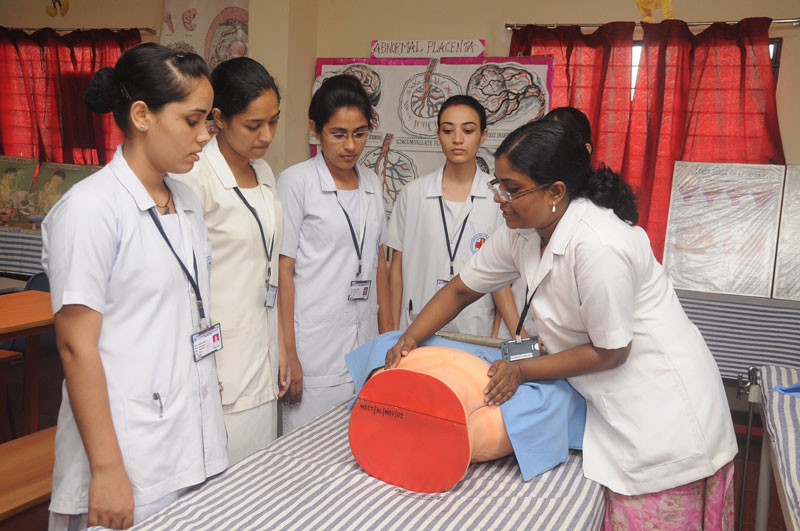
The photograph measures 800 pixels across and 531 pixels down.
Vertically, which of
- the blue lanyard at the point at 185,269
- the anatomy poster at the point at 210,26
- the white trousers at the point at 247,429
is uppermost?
the anatomy poster at the point at 210,26

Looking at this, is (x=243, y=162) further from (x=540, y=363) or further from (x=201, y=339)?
(x=540, y=363)

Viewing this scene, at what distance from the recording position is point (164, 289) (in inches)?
50.4

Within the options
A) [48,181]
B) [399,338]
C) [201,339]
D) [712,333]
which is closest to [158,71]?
[201,339]

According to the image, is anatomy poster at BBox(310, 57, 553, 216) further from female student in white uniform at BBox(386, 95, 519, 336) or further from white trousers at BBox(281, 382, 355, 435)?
white trousers at BBox(281, 382, 355, 435)

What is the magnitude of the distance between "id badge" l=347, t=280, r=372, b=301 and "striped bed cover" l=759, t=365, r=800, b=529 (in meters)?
1.28

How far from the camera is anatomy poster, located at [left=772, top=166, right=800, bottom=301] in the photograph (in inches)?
135

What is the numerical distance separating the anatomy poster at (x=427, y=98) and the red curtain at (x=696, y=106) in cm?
62

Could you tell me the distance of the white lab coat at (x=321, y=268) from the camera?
7.18ft

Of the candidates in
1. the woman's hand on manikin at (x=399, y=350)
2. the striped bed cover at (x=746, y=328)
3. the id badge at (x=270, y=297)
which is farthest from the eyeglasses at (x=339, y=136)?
the striped bed cover at (x=746, y=328)

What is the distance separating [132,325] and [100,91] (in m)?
0.47

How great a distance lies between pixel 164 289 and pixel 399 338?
70 cm

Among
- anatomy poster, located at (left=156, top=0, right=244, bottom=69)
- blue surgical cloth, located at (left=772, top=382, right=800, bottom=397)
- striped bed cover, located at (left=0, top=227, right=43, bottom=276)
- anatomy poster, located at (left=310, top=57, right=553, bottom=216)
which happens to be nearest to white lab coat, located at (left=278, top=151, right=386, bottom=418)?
blue surgical cloth, located at (left=772, top=382, right=800, bottom=397)

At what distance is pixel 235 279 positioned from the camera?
171 cm

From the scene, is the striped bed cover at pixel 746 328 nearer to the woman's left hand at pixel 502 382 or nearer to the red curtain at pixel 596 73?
the red curtain at pixel 596 73
